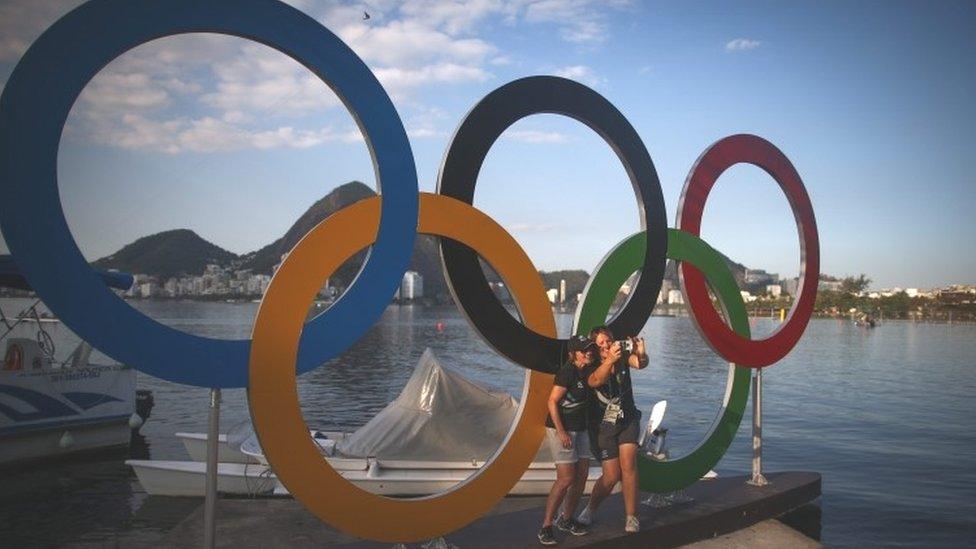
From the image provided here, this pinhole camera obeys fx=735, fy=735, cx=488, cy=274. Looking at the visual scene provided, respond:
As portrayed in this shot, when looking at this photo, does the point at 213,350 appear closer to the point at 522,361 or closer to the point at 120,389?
the point at 522,361

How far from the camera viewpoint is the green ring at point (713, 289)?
7.92m

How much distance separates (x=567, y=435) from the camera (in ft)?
22.5

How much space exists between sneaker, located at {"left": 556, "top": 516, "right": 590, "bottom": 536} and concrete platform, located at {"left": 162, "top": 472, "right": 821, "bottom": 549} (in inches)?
4.0

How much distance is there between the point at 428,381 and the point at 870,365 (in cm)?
4623

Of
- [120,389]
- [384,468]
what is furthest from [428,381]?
[120,389]

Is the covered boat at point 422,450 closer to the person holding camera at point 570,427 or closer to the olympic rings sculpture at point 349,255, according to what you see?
the olympic rings sculpture at point 349,255

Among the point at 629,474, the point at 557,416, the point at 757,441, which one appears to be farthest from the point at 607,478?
the point at 757,441

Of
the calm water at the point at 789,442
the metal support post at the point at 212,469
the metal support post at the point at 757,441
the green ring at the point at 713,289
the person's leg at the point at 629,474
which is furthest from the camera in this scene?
the calm water at the point at 789,442

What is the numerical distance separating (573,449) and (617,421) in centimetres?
58

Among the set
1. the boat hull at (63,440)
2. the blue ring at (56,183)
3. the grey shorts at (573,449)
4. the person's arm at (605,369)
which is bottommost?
the boat hull at (63,440)

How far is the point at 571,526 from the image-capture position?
23.9 ft

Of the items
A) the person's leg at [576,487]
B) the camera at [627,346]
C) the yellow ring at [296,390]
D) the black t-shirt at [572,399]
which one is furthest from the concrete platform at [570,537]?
the camera at [627,346]

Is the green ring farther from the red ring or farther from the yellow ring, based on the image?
the yellow ring

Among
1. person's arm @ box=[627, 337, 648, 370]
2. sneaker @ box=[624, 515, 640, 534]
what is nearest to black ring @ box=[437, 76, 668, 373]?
person's arm @ box=[627, 337, 648, 370]
